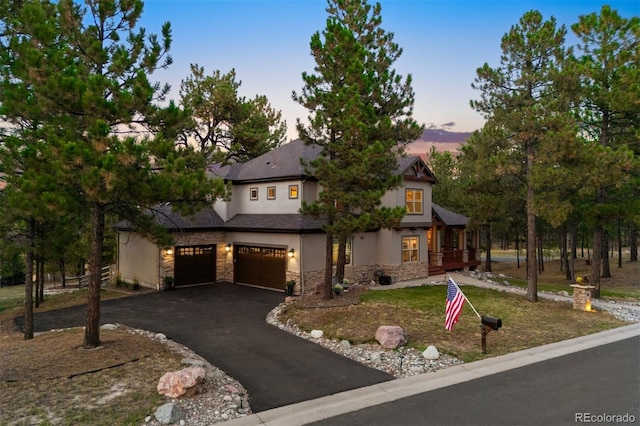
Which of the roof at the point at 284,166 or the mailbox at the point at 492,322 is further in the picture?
the roof at the point at 284,166

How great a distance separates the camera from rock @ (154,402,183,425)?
22.5 ft

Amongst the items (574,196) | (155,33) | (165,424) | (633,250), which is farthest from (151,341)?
(633,250)

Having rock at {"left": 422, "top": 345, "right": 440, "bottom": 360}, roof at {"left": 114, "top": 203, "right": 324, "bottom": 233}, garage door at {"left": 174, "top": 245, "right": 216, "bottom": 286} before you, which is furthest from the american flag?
garage door at {"left": 174, "top": 245, "right": 216, "bottom": 286}

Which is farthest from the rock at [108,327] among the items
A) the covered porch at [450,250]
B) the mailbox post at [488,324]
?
the covered porch at [450,250]

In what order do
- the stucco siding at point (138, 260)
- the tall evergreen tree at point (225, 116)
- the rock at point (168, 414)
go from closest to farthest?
the rock at point (168, 414), the stucco siding at point (138, 260), the tall evergreen tree at point (225, 116)

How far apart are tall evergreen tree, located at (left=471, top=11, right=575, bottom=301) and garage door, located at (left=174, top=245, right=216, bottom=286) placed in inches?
645

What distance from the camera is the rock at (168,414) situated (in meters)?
6.86

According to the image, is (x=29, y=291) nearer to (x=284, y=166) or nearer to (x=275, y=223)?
(x=275, y=223)

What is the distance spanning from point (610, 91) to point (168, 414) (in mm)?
22113

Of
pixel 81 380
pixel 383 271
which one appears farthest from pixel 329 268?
pixel 81 380

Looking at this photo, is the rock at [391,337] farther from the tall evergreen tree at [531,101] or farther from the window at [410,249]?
the window at [410,249]

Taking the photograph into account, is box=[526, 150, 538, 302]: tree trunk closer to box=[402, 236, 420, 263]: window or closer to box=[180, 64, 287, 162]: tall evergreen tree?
box=[402, 236, 420, 263]: window

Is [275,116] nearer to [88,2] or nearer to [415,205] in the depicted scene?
[415,205]

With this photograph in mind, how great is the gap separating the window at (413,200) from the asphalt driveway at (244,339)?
31.5 ft
